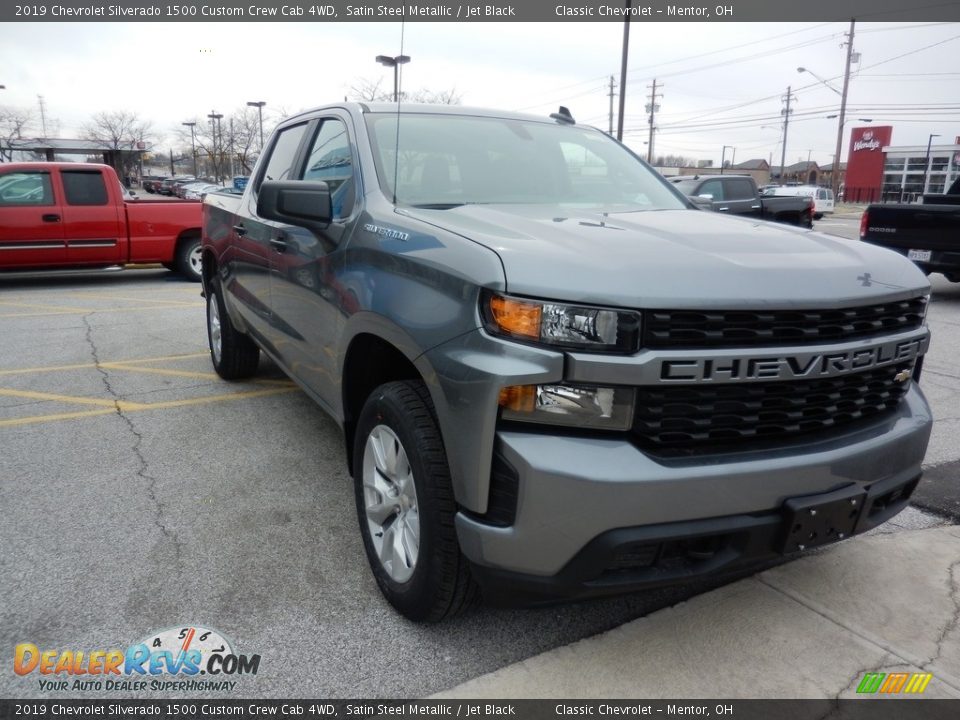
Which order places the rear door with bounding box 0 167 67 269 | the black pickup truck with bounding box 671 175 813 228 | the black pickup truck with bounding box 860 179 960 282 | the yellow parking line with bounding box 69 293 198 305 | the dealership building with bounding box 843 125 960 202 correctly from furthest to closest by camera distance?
the dealership building with bounding box 843 125 960 202
the black pickup truck with bounding box 671 175 813 228
the rear door with bounding box 0 167 67 269
the yellow parking line with bounding box 69 293 198 305
the black pickup truck with bounding box 860 179 960 282

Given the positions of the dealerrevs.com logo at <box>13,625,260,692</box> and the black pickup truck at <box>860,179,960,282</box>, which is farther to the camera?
the black pickup truck at <box>860,179,960,282</box>

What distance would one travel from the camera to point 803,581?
A: 2.93 m

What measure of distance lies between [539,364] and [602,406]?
22 centimetres

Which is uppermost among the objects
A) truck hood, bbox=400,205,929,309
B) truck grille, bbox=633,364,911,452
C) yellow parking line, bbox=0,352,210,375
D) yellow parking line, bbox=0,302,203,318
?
truck hood, bbox=400,205,929,309

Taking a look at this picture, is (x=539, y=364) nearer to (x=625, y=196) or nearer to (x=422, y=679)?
(x=422, y=679)

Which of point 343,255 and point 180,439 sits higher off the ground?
point 343,255

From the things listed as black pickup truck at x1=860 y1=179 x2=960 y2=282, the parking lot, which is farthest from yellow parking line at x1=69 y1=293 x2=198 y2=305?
black pickup truck at x1=860 y1=179 x2=960 y2=282

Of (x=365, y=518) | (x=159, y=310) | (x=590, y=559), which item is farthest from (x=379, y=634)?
(x=159, y=310)

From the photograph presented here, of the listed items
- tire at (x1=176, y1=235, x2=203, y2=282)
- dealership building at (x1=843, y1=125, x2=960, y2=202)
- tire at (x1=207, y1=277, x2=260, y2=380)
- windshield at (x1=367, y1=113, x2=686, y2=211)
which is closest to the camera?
windshield at (x1=367, y1=113, x2=686, y2=211)

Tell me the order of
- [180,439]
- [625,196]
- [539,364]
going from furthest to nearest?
[180,439], [625,196], [539,364]

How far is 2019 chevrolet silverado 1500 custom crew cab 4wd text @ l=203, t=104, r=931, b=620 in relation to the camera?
6.54 ft

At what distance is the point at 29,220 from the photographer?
34.4 feet

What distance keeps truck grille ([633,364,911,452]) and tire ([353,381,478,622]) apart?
666mm

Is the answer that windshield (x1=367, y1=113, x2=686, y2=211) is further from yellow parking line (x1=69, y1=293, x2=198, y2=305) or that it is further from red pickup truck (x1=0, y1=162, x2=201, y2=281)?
red pickup truck (x1=0, y1=162, x2=201, y2=281)
